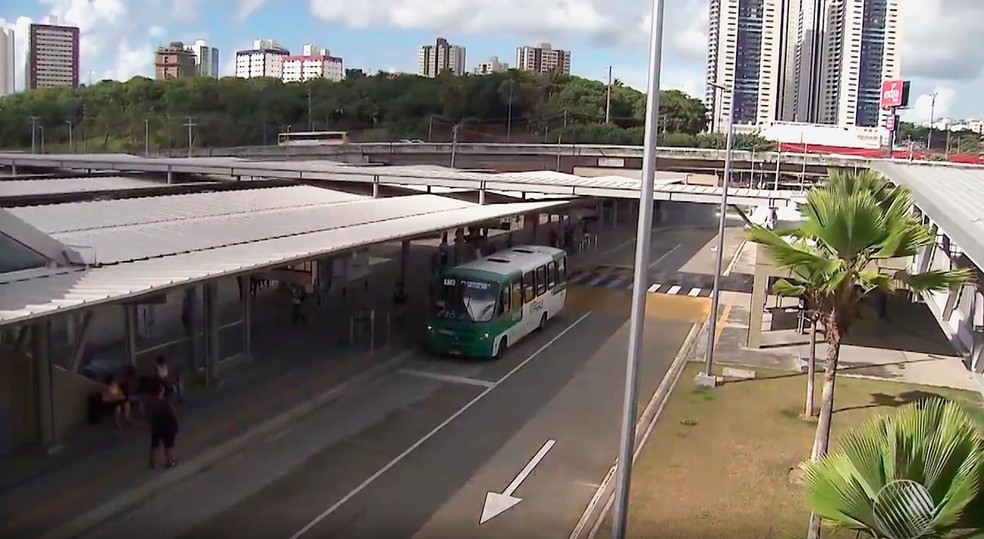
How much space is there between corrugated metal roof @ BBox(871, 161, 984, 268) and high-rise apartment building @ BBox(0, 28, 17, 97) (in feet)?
50.9

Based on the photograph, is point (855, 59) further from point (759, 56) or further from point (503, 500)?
point (503, 500)

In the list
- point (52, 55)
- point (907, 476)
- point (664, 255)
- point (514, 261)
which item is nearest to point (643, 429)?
point (514, 261)

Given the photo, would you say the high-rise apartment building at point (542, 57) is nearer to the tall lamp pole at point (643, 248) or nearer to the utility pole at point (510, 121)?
the utility pole at point (510, 121)

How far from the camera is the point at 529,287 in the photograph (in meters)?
22.2

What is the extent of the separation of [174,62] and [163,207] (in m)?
57.2

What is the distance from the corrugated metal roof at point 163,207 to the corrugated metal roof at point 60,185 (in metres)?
Answer: 3.85

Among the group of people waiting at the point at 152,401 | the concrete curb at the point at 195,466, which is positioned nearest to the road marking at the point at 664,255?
the concrete curb at the point at 195,466

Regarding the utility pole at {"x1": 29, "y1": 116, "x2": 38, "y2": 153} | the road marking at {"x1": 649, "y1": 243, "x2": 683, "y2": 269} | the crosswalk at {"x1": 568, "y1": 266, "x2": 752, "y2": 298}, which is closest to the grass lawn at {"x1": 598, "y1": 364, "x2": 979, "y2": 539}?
the crosswalk at {"x1": 568, "y1": 266, "x2": 752, "y2": 298}

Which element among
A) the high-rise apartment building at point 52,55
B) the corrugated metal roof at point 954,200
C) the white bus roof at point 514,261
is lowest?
the white bus roof at point 514,261

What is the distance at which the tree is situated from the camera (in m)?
11.8

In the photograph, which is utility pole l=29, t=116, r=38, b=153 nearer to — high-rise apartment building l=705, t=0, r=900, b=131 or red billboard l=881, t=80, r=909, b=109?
red billboard l=881, t=80, r=909, b=109

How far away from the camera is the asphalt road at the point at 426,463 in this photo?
11422 millimetres

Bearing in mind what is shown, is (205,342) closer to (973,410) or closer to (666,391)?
(666,391)

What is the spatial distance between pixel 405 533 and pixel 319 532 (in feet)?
3.33
